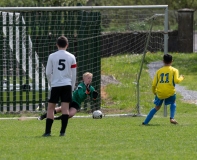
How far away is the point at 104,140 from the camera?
1029 cm

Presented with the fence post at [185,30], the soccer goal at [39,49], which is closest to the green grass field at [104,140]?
the soccer goal at [39,49]

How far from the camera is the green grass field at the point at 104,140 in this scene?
8773 millimetres

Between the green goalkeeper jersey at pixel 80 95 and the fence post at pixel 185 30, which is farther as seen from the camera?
the fence post at pixel 185 30

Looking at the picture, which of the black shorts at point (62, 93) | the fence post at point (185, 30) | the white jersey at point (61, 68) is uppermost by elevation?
the white jersey at point (61, 68)

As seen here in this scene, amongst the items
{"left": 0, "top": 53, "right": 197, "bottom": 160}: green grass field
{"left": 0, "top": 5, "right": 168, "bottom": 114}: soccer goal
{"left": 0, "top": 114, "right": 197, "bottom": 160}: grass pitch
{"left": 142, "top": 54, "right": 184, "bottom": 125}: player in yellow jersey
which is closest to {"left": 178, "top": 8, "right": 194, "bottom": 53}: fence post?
{"left": 0, "top": 5, "right": 168, "bottom": 114}: soccer goal

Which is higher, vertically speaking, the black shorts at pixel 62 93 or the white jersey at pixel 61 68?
the white jersey at pixel 61 68

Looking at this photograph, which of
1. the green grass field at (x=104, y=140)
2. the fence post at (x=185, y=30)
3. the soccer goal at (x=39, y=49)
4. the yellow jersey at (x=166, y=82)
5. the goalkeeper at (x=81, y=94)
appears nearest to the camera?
the green grass field at (x=104, y=140)

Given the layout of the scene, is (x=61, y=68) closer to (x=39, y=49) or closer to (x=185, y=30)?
(x=39, y=49)

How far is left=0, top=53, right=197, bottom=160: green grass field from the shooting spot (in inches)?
345

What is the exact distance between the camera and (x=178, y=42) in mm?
33281

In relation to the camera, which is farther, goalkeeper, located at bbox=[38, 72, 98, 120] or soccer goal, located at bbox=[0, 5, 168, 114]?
soccer goal, located at bbox=[0, 5, 168, 114]

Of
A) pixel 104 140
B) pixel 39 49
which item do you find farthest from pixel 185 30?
pixel 104 140

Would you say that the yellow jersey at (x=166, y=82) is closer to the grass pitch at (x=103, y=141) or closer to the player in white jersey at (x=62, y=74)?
the grass pitch at (x=103, y=141)

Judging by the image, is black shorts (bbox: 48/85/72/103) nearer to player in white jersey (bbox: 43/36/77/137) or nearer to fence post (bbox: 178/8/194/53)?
player in white jersey (bbox: 43/36/77/137)
